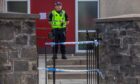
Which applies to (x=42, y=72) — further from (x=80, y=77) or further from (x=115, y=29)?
(x=115, y=29)

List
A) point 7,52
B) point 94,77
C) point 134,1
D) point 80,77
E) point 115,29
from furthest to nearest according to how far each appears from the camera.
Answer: point 134,1 → point 80,77 → point 94,77 → point 115,29 → point 7,52

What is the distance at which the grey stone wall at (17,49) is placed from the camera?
1060 centimetres

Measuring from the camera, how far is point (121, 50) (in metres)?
11.4

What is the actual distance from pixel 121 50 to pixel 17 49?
2439 mm

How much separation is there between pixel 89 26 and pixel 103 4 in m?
0.97

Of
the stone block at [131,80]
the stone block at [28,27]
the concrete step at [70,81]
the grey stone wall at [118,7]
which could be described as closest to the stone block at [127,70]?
the stone block at [131,80]

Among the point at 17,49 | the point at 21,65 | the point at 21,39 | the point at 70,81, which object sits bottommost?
the point at 70,81

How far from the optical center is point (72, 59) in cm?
1501

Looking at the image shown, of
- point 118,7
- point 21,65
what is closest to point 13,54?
point 21,65

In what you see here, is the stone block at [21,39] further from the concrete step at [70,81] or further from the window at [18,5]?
the window at [18,5]

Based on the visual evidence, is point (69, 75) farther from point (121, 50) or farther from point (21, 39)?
point (21, 39)

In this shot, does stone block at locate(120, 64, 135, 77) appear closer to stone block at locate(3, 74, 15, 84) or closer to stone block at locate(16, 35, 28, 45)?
stone block at locate(16, 35, 28, 45)

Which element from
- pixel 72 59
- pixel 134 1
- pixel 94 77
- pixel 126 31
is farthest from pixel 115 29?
pixel 134 1

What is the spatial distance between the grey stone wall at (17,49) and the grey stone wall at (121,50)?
6.64ft
